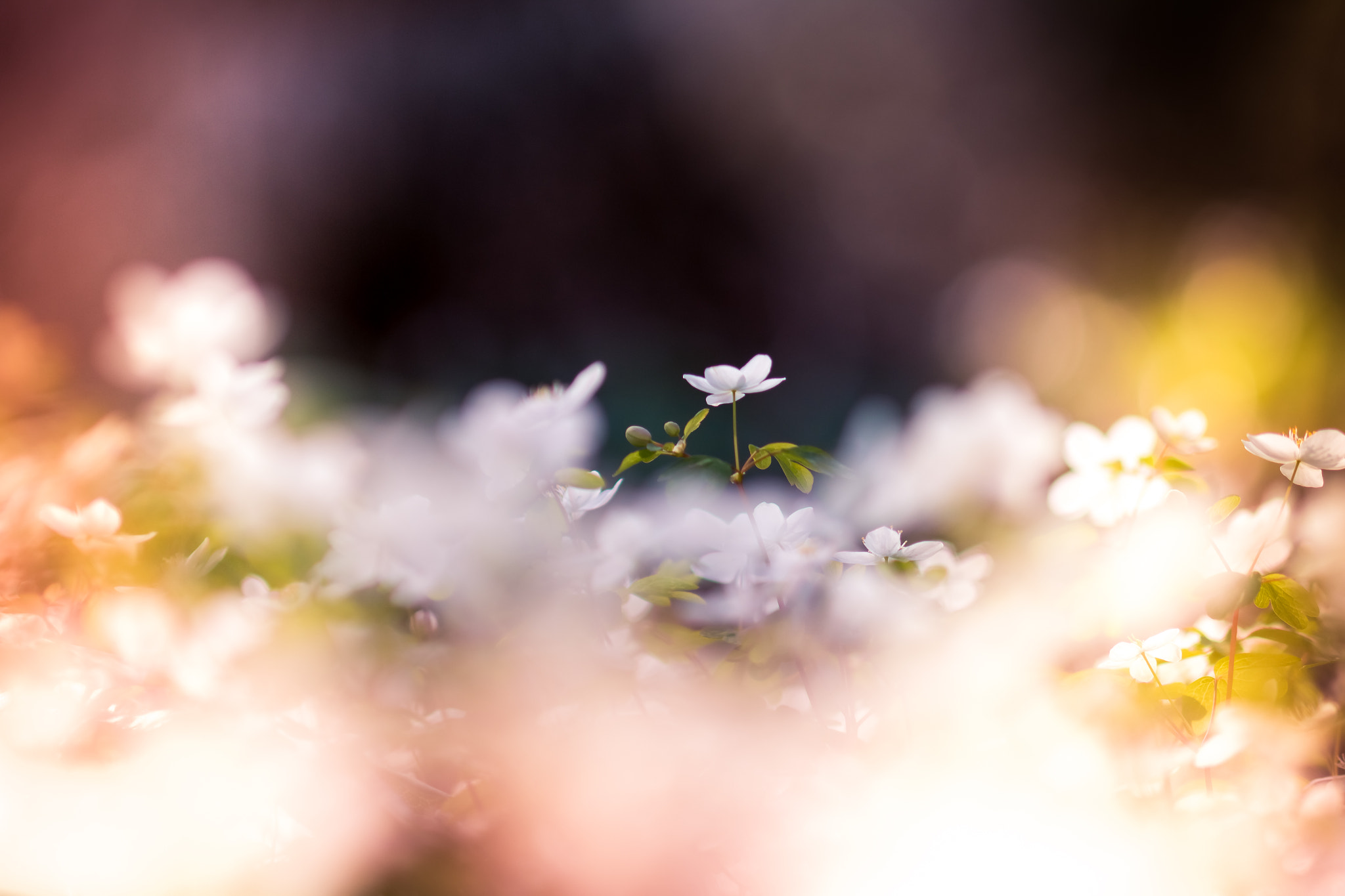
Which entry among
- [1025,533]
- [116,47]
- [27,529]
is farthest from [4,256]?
[1025,533]

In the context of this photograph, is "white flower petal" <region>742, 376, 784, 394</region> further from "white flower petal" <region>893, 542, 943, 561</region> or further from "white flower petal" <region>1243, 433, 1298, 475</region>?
"white flower petal" <region>1243, 433, 1298, 475</region>

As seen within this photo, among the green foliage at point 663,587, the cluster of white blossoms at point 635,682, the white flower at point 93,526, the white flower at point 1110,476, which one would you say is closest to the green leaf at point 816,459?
the cluster of white blossoms at point 635,682

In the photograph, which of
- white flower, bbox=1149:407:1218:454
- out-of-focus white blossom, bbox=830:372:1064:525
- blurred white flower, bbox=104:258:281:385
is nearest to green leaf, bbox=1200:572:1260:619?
white flower, bbox=1149:407:1218:454

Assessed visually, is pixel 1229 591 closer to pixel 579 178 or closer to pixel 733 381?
pixel 733 381

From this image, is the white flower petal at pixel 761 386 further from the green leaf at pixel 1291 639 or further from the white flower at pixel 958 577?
the green leaf at pixel 1291 639

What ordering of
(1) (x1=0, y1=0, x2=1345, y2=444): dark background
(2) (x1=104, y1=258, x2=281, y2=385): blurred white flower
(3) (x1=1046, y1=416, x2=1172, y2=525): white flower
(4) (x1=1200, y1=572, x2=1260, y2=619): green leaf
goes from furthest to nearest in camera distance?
1. (1) (x1=0, y1=0, x2=1345, y2=444): dark background
2. (2) (x1=104, y1=258, x2=281, y2=385): blurred white flower
3. (3) (x1=1046, y1=416, x2=1172, y2=525): white flower
4. (4) (x1=1200, y1=572, x2=1260, y2=619): green leaf

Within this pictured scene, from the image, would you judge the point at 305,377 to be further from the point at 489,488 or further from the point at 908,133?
the point at 908,133
